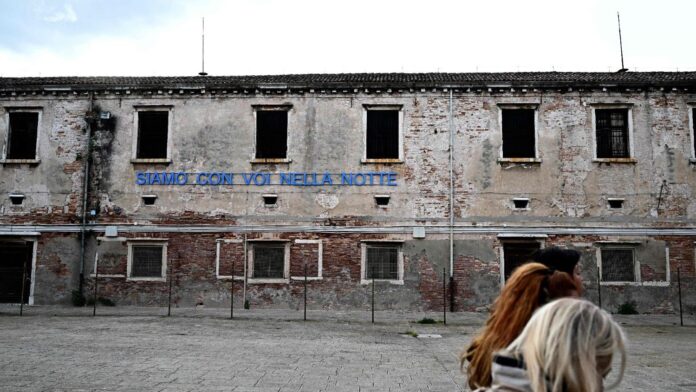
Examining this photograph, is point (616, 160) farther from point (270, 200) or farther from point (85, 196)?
point (85, 196)

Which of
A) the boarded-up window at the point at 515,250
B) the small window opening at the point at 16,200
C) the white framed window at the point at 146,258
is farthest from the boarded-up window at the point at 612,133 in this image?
the small window opening at the point at 16,200

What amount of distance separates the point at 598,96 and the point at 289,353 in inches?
578

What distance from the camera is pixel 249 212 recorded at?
66.8ft

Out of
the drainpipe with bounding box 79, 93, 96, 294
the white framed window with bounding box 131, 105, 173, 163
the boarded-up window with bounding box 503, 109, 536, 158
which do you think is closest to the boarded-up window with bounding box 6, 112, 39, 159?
the drainpipe with bounding box 79, 93, 96, 294

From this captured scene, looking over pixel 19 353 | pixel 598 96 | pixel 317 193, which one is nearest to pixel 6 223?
pixel 317 193

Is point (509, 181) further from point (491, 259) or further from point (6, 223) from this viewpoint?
point (6, 223)

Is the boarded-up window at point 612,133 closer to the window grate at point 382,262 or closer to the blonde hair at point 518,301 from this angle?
the window grate at point 382,262

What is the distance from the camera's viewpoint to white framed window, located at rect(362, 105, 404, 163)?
20484mm

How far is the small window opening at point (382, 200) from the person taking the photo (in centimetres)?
2016

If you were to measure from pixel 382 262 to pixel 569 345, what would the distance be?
17914 mm

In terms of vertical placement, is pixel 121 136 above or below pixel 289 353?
above

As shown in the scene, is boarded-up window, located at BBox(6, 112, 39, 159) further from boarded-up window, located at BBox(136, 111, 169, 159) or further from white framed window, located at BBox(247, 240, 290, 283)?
white framed window, located at BBox(247, 240, 290, 283)

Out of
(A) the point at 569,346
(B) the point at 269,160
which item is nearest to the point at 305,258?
(B) the point at 269,160

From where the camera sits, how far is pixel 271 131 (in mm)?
20859
